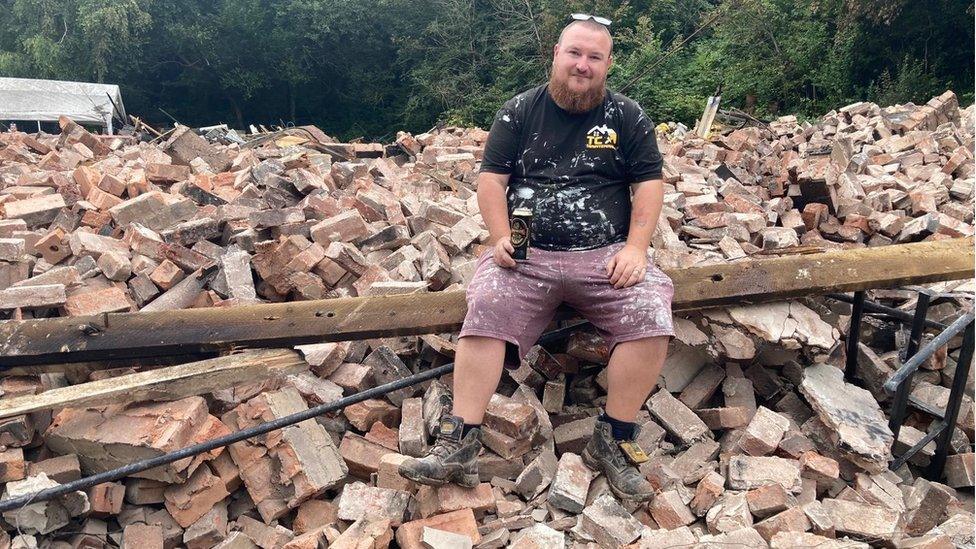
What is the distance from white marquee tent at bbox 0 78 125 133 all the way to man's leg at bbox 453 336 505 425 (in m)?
15.8

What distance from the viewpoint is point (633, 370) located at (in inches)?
102

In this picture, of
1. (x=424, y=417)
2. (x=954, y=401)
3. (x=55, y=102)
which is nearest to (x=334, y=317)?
(x=424, y=417)

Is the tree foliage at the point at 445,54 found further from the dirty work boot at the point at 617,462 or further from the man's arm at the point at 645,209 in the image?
the dirty work boot at the point at 617,462

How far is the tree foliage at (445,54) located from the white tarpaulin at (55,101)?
14.7 ft

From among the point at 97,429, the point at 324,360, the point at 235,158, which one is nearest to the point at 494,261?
the point at 324,360

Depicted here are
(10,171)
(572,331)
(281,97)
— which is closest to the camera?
(572,331)

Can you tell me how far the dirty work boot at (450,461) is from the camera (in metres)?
2.41

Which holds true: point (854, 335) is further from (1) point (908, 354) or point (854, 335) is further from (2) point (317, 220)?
(2) point (317, 220)

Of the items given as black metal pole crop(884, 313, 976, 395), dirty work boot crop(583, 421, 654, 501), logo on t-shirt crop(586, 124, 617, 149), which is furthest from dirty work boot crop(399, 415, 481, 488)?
black metal pole crop(884, 313, 976, 395)

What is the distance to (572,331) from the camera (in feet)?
10.0

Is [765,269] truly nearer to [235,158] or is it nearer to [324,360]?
[324,360]

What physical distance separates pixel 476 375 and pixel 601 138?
123cm

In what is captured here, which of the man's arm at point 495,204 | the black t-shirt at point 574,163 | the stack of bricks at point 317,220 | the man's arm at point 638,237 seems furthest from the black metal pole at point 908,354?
the man's arm at point 495,204

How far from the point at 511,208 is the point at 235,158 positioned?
5.07 metres
